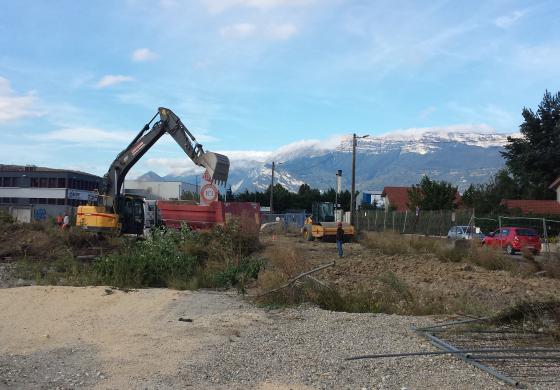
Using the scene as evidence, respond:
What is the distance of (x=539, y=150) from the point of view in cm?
6388

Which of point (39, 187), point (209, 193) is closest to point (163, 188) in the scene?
point (39, 187)

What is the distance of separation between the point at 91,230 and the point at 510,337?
73.5ft

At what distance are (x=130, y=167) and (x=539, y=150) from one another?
48820 mm

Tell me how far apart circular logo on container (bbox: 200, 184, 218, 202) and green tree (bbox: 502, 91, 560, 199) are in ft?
149

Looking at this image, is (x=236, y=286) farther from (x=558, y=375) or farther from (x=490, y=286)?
(x=558, y=375)

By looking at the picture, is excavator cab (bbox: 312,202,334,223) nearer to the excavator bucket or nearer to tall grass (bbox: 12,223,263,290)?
the excavator bucket

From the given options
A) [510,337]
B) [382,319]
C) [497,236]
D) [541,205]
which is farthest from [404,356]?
[541,205]

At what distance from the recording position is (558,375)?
23.3 feet

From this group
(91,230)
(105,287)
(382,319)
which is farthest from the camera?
(91,230)

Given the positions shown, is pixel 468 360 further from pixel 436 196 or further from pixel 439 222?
pixel 436 196

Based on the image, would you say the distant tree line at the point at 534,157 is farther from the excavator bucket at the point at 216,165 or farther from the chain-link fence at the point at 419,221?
the excavator bucket at the point at 216,165

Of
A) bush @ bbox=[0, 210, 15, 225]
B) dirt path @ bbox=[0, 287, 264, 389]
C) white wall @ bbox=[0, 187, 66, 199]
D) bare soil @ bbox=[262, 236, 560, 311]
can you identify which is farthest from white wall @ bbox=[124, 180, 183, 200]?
dirt path @ bbox=[0, 287, 264, 389]

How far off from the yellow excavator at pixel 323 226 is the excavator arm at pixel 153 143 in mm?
11110

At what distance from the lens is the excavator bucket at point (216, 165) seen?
998 inches
